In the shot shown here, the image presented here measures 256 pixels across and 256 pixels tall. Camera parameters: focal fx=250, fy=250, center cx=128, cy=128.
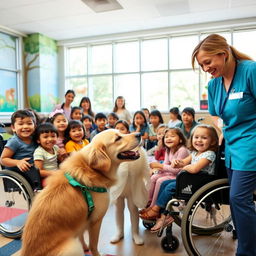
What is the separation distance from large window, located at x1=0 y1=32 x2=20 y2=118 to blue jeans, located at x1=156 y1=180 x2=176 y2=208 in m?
5.61

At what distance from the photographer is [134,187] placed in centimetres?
193

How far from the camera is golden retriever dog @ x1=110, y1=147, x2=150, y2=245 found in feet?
6.01

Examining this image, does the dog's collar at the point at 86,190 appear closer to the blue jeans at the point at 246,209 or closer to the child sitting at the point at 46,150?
the child sitting at the point at 46,150

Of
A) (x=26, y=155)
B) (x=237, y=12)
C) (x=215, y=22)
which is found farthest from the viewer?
(x=215, y=22)

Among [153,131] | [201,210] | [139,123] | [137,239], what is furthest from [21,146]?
[153,131]

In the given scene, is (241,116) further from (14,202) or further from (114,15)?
(114,15)

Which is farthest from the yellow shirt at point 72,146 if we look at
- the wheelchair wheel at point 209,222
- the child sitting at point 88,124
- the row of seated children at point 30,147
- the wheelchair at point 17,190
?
the wheelchair wheel at point 209,222

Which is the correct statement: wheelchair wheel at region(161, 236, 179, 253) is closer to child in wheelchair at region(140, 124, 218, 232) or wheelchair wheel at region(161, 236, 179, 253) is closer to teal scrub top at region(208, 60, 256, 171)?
child in wheelchair at region(140, 124, 218, 232)

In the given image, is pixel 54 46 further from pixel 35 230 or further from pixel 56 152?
pixel 35 230

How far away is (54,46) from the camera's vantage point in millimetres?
7527

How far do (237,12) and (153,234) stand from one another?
5.41 meters

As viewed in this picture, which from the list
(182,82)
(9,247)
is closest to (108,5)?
(182,82)

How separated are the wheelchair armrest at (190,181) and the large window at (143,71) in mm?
5048

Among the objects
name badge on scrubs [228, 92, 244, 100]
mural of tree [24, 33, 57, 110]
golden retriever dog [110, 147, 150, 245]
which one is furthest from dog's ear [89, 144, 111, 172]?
mural of tree [24, 33, 57, 110]
